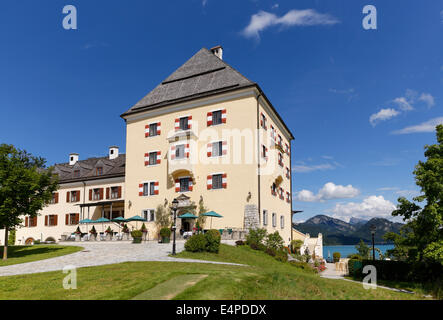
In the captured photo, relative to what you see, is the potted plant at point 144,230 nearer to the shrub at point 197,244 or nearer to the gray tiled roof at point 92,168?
the gray tiled roof at point 92,168

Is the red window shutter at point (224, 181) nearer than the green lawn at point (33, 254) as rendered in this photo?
No

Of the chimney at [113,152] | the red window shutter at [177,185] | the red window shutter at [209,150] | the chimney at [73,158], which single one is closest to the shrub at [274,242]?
the red window shutter at [209,150]

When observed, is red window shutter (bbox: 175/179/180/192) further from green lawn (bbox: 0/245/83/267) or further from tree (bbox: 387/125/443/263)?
tree (bbox: 387/125/443/263)

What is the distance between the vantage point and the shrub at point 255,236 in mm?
24195

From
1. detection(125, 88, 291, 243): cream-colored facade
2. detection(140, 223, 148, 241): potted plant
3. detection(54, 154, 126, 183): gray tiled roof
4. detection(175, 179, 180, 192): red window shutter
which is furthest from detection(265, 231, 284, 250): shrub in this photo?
detection(54, 154, 126, 183): gray tiled roof

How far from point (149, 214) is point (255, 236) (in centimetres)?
1187

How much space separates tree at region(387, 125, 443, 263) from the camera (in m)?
14.7

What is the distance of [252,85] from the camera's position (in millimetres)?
27797

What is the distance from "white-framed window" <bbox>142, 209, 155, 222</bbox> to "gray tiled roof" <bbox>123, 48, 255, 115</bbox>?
10400 mm

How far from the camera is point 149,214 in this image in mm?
31875

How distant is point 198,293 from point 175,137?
935 inches

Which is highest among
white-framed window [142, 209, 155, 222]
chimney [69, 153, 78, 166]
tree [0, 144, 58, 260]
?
chimney [69, 153, 78, 166]

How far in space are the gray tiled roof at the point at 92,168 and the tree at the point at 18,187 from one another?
47.6 feet
